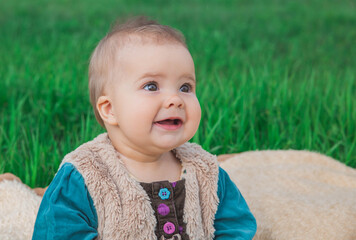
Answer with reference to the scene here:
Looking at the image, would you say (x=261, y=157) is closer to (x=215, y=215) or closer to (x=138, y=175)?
(x=215, y=215)

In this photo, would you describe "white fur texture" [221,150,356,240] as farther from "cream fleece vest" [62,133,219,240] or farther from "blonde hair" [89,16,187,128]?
"blonde hair" [89,16,187,128]

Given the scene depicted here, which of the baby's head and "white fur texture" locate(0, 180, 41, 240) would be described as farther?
"white fur texture" locate(0, 180, 41, 240)

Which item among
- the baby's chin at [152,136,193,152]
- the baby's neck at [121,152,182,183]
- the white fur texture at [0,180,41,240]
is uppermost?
the baby's chin at [152,136,193,152]

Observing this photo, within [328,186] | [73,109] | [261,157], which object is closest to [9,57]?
[73,109]

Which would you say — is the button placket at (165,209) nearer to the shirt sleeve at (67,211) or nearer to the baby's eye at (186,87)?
the shirt sleeve at (67,211)

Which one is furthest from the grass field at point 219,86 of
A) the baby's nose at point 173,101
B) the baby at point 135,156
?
the baby's nose at point 173,101

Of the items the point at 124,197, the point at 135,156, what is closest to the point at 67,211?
the point at 124,197

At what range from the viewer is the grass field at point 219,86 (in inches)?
121

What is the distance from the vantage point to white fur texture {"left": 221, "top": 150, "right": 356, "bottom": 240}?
222cm

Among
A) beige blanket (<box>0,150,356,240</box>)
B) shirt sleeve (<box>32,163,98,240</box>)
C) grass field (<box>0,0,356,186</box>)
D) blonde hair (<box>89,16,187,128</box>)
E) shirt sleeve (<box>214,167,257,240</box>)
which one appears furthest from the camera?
grass field (<box>0,0,356,186</box>)

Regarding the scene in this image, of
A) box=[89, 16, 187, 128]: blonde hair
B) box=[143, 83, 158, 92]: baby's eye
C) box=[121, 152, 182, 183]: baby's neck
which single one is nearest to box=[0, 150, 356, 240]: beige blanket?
box=[121, 152, 182, 183]: baby's neck

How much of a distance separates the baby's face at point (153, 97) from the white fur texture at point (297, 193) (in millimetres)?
834

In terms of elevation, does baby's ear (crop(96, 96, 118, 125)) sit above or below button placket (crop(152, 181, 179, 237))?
above

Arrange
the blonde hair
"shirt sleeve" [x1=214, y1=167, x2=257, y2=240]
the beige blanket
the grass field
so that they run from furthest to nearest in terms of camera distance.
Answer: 1. the grass field
2. the beige blanket
3. "shirt sleeve" [x1=214, y1=167, x2=257, y2=240]
4. the blonde hair
